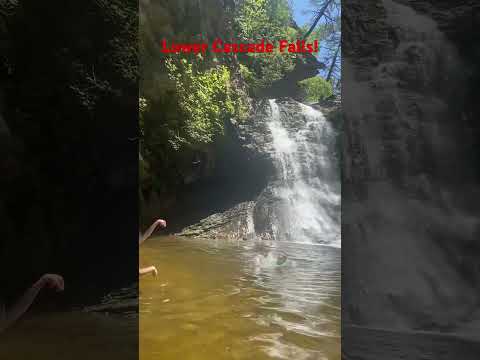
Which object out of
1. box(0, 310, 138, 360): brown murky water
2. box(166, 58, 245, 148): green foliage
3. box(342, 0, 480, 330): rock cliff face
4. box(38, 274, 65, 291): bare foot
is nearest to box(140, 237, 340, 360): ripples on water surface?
box(0, 310, 138, 360): brown murky water

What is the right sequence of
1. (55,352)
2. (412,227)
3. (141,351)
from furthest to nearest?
(141,351), (55,352), (412,227)

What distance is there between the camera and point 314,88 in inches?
583

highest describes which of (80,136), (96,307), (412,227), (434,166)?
(80,136)

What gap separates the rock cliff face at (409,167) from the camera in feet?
3.20

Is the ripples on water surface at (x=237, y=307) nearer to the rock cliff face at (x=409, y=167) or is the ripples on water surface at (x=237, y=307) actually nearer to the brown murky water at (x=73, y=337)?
the brown murky water at (x=73, y=337)

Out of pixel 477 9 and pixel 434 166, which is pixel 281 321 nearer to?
pixel 434 166

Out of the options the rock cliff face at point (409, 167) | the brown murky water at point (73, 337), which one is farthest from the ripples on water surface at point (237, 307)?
the rock cliff face at point (409, 167)

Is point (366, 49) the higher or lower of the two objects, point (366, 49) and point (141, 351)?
the higher

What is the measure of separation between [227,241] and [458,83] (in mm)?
7699

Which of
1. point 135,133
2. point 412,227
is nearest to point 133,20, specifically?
point 135,133

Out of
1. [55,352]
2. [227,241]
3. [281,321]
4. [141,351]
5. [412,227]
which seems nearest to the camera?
[412,227]

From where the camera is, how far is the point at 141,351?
215 cm

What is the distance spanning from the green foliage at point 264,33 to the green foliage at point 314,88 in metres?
1.38

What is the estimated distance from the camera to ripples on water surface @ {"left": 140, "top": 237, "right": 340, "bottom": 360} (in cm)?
224
